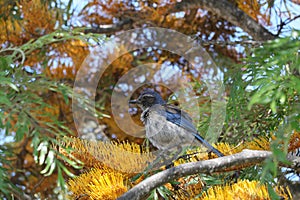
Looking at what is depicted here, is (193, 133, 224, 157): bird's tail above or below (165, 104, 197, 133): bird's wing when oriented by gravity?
below

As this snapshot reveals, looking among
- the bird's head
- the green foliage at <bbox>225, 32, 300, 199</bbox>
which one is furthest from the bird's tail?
the bird's head

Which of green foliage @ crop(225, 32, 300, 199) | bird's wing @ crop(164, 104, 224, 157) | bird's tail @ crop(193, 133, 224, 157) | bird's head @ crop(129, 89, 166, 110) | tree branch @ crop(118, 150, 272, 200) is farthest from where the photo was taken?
bird's head @ crop(129, 89, 166, 110)

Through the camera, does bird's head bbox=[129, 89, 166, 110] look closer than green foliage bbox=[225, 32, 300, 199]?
No

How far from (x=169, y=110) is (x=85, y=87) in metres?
0.69

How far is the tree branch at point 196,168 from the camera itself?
1098 millimetres

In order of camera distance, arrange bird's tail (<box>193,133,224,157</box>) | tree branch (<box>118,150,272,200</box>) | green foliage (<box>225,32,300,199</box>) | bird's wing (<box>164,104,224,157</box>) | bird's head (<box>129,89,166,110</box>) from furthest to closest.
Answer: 1. bird's head (<box>129,89,166,110</box>)
2. bird's wing (<box>164,104,224,157</box>)
3. bird's tail (<box>193,133,224,157</box>)
4. tree branch (<box>118,150,272,200</box>)
5. green foliage (<box>225,32,300,199</box>)

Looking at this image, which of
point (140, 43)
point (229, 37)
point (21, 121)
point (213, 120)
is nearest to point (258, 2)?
point (229, 37)

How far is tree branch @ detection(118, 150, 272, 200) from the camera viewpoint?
1098mm

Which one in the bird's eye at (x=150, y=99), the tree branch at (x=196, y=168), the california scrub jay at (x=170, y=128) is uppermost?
the bird's eye at (x=150, y=99)

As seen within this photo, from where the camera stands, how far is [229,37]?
8.78ft

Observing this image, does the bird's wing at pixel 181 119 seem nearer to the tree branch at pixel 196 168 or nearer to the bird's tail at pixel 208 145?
the bird's tail at pixel 208 145

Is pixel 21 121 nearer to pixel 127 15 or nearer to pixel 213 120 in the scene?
pixel 213 120

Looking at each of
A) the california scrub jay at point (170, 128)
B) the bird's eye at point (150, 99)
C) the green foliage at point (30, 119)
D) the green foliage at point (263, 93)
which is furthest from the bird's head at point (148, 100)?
the green foliage at point (30, 119)

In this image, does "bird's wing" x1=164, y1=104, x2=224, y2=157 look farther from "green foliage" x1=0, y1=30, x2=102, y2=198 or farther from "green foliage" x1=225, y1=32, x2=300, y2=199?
"green foliage" x1=0, y1=30, x2=102, y2=198
